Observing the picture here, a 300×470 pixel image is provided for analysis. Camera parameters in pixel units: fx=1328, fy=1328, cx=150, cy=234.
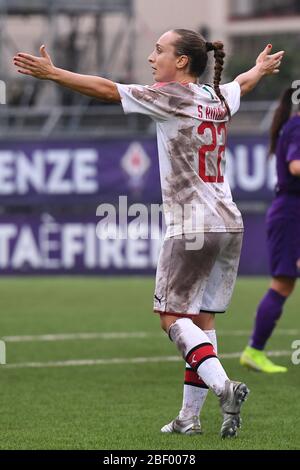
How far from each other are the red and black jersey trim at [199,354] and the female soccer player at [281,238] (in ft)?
10.6

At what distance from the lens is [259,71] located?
7.71 metres

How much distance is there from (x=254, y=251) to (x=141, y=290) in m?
2.95

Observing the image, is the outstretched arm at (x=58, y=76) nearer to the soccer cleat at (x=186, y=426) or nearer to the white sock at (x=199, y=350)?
the white sock at (x=199, y=350)

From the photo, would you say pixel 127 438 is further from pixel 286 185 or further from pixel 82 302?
pixel 82 302

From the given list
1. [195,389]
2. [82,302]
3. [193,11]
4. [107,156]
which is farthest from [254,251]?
[193,11]

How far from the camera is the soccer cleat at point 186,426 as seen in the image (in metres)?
7.05

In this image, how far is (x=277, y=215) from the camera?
10258mm

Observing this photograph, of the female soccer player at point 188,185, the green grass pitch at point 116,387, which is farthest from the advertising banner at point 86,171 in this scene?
the female soccer player at point 188,185

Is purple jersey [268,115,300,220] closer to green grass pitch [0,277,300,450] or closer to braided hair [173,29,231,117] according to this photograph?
green grass pitch [0,277,300,450]

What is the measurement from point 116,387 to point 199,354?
7.64ft

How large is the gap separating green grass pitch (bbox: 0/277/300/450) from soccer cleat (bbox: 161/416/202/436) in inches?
2.6

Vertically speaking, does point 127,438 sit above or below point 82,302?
above

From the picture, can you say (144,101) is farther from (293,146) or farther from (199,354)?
(293,146)

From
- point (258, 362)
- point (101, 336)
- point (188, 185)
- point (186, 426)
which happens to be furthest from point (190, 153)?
point (101, 336)
